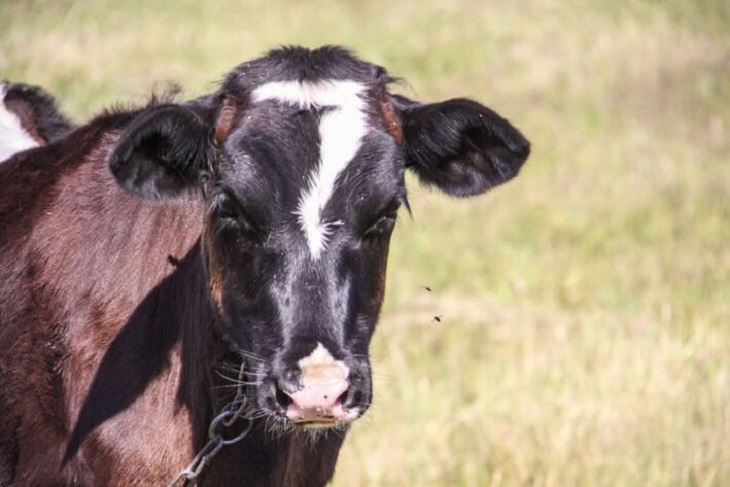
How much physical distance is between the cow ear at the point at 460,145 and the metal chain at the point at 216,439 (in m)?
1.01

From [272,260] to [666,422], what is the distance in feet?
11.5

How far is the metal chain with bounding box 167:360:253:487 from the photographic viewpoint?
472 centimetres

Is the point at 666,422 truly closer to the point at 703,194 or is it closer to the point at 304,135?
the point at 304,135

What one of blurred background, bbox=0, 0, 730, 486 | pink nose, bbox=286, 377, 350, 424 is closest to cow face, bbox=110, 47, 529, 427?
pink nose, bbox=286, 377, 350, 424

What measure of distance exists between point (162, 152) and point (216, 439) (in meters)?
1.00

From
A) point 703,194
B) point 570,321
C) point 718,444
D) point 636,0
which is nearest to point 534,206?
point 703,194

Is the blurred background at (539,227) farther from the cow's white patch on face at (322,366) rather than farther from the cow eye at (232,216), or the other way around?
the cow's white patch on face at (322,366)

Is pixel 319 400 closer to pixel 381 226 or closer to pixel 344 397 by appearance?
pixel 344 397

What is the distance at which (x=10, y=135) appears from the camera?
6570 mm

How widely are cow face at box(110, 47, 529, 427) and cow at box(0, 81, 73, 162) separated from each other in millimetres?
2122

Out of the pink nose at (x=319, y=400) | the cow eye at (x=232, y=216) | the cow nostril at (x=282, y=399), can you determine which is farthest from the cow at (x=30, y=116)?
the pink nose at (x=319, y=400)

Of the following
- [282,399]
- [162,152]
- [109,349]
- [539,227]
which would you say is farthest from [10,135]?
[539,227]

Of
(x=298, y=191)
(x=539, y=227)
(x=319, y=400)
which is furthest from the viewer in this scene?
(x=539, y=227)

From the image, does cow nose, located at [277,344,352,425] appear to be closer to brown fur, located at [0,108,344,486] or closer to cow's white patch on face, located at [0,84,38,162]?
→ brown fur, located at [0,108,344,486]
